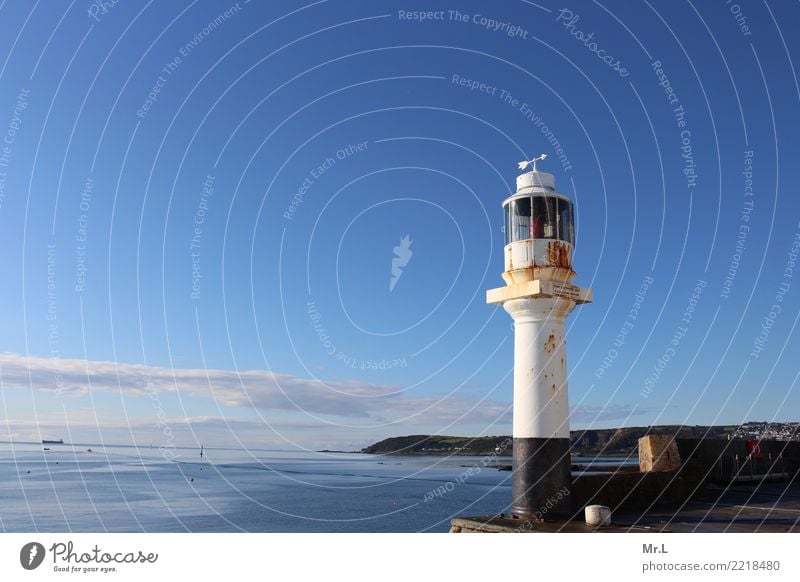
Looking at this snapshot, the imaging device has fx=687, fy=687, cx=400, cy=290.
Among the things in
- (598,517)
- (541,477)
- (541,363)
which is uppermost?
(541,363)

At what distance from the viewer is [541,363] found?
553 inches

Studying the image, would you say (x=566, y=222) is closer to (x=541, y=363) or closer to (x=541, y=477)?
(x=541, y=363)

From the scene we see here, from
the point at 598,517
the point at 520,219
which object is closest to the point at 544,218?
the point at 520,219

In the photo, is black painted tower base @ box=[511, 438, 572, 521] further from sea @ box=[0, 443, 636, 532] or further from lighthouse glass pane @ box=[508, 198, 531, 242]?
sea @ box=[0, 443, 636, 532]

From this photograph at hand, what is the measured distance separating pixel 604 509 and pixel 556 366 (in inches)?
114

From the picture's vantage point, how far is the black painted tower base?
13.9 metres

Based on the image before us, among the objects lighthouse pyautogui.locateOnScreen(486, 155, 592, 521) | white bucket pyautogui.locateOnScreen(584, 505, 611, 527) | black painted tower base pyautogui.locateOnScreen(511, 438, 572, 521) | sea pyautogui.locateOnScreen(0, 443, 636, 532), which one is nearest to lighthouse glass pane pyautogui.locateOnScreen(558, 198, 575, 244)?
lighthouse pyautogui.locateOnScreen(486, 155, 592, 521)

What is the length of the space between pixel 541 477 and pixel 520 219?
5502 millimetres

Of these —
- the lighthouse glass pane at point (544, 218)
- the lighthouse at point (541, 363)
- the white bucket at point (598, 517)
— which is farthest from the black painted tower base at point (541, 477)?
the lighthouse glass pane at point (544, 218)

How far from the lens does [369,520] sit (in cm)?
6062

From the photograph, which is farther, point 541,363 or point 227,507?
point 227,507
